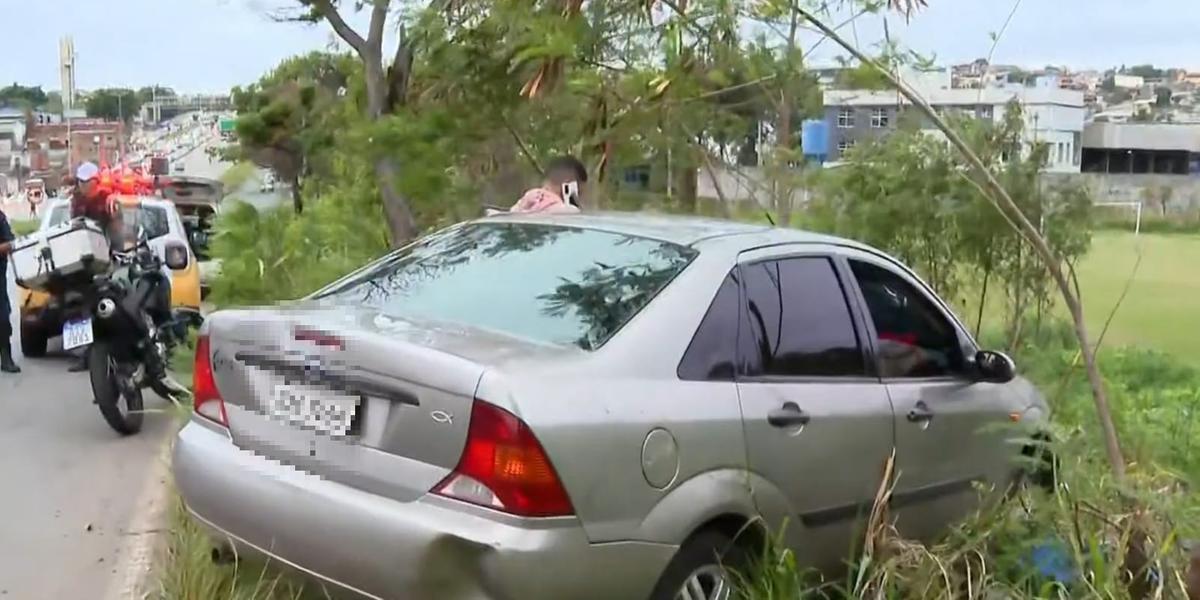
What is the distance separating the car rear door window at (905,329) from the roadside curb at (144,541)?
2976 mm

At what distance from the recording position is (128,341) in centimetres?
876

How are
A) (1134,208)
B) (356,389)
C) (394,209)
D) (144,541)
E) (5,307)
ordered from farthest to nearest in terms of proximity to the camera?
1. (5,307)
2. (394,209)
3. (1134,208)
4. (144,541)
5. (356,389)

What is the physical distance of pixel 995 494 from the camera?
5.28 m

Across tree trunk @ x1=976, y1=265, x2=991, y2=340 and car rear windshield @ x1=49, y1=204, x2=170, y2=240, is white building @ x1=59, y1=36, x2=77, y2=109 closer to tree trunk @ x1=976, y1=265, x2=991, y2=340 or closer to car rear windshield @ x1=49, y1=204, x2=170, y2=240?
car rear windshield @ x1=49, y1=204, x2=170, y2=240

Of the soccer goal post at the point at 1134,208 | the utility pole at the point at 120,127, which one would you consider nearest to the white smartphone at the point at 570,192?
the soccer goal post at the point at 1134,208

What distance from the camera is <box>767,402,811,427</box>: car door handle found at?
4.34 metres

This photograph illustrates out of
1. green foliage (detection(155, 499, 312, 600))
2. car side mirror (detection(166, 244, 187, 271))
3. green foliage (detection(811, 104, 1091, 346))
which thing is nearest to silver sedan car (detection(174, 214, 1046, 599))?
green foliage (detection(155, 499, 312, 600))

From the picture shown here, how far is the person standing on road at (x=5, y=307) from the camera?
37.8 feet

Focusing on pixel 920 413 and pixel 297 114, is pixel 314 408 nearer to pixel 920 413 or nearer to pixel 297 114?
pixel 920 413

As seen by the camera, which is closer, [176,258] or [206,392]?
[206,392]

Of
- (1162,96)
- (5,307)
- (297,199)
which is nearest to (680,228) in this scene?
(1162,96)

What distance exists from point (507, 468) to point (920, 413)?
1.96 metres

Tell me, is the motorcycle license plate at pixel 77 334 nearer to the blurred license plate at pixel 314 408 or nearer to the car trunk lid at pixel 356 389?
the car trunk lid at pixel 356 389

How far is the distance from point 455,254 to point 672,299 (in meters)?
1.06
